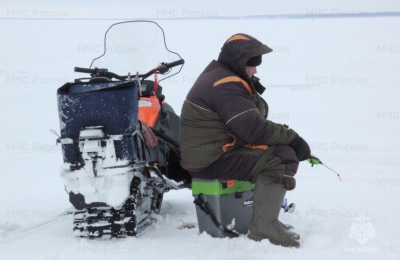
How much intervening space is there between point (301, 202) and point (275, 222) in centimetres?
108

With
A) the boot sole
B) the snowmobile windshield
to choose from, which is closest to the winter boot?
the boot sole

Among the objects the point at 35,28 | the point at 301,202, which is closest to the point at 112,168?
the point at 301,202

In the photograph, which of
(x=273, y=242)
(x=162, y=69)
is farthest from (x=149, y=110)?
(x=273, y=242)

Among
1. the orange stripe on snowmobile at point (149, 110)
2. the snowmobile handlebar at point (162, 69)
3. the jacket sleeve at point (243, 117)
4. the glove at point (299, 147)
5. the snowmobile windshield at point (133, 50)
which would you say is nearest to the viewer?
the jacket sleeve at point (243, 117)

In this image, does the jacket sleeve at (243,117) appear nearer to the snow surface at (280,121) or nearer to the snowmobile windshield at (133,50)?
the snow surface at (280,121)

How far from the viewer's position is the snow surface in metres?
3.09

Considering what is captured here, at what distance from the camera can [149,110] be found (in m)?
3.70

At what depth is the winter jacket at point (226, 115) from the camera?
3.04 m

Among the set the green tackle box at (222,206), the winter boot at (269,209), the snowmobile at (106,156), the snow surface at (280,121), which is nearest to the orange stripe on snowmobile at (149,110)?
the snowmobile at (106,156)

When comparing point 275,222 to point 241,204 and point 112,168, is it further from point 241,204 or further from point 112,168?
point 112,168

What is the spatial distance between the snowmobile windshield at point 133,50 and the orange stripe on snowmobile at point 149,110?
359mm

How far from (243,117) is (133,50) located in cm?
149

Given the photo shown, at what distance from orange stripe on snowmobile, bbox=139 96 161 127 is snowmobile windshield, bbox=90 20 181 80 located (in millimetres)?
359

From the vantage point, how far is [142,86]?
389cm
